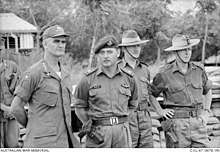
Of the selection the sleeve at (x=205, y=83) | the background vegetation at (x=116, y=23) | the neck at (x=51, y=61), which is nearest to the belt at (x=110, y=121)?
the neck at (x=51, y=61)

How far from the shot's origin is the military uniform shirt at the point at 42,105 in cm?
304

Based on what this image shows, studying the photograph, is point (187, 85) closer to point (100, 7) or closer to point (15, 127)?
point (15, 127)

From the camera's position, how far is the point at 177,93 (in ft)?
13.4

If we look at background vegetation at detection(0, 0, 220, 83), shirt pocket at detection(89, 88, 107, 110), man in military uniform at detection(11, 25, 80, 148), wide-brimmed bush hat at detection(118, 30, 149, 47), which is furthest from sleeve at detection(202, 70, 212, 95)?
background vegetation at detection(0, 0, 220, 83)

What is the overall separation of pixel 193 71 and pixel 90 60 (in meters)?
5.71

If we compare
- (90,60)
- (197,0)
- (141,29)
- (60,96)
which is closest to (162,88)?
(60,96)

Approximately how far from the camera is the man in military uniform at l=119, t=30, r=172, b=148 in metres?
4.09

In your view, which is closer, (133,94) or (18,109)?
(18,109)

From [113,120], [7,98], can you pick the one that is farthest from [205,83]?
[7,98]

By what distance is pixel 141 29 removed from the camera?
11.3 meters

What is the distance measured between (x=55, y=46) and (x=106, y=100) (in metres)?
0.67

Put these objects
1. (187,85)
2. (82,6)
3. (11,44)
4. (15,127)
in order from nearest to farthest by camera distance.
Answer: (187,85) < (15,127) < (11,44) < (82,6)

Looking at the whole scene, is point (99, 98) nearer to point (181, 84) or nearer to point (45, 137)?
point (45, 137)

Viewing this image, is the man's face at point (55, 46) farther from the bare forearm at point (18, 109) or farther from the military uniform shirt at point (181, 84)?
the military uniform shirt at point (181, 84)
